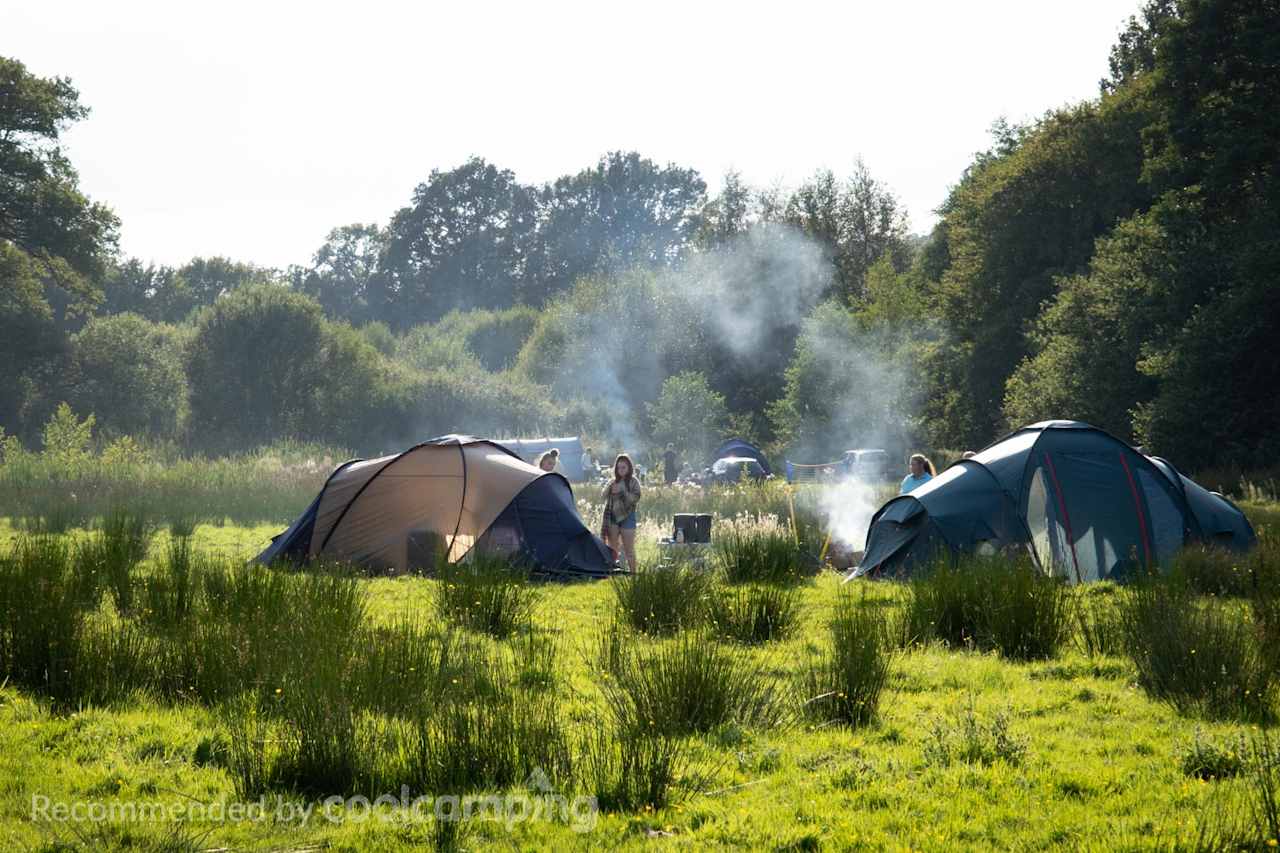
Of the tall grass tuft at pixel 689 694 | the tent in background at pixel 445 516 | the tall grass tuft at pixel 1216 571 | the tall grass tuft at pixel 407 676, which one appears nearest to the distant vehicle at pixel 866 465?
the tent in background at pixel 445 516

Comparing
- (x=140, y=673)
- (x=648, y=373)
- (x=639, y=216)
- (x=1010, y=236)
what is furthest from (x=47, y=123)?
(x=639, y=216)

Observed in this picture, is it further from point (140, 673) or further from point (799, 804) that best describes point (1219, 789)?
point (140, 673)

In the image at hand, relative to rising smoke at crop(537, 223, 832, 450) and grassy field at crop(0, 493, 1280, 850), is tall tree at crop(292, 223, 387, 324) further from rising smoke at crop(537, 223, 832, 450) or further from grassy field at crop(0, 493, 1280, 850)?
grassy field at crop(0, 493, 1280, 850)

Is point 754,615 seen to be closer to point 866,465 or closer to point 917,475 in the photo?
point 917,475

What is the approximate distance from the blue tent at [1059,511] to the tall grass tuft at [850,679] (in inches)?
217

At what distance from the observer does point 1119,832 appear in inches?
179

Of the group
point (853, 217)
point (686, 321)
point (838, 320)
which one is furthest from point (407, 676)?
point (853, 217)

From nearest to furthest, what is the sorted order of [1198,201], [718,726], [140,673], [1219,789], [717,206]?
[1219,789]
[718,726]
[140,673]
[1198,201]
[717,206]

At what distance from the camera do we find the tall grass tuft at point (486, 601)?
910cm

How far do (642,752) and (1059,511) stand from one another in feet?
27.3

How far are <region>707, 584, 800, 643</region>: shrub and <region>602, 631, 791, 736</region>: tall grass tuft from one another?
2.26 metres

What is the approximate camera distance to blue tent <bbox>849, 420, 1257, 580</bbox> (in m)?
12.2

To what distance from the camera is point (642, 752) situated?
5.20 metres

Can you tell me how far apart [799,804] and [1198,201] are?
2523 centimetres
